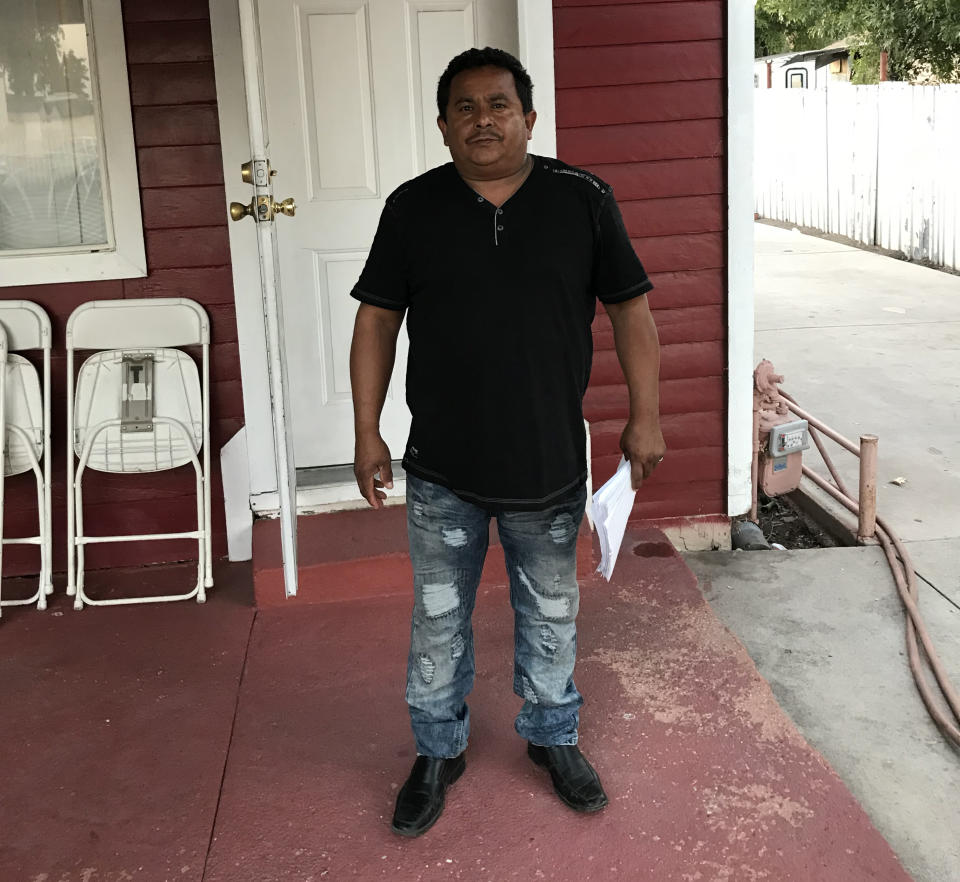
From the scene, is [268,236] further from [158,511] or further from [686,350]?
[686,350]

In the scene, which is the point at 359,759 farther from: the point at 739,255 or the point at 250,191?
the point at 739,255

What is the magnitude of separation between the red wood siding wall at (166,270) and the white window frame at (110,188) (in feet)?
0.11

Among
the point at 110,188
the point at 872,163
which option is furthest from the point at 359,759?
the point at 872,163

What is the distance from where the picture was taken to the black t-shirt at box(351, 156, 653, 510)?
92.7 inches

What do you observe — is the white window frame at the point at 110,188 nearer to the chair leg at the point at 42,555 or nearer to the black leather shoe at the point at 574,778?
the chair leg at the point at 42,555

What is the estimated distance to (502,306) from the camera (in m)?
2.35

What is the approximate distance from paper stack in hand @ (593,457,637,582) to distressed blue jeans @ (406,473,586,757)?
7 centimetres

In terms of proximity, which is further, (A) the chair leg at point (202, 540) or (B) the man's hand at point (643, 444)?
(A) the chair leg at point (202, 540)

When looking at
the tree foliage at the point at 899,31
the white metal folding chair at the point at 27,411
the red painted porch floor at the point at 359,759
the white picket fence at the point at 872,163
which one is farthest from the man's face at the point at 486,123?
the tree foliage at the point at 899,31

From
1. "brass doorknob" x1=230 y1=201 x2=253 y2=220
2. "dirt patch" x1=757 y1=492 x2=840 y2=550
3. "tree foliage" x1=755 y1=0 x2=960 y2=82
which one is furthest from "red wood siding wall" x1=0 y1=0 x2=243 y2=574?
"tree foliage" x1=755 y1=0 x2=960 y2=82

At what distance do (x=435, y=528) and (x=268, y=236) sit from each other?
1.27 meters

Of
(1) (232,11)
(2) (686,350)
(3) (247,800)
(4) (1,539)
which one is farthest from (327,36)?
(3) (247,800)

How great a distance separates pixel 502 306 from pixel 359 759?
4.24 feet

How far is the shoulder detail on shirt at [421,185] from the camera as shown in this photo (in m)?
2.42
